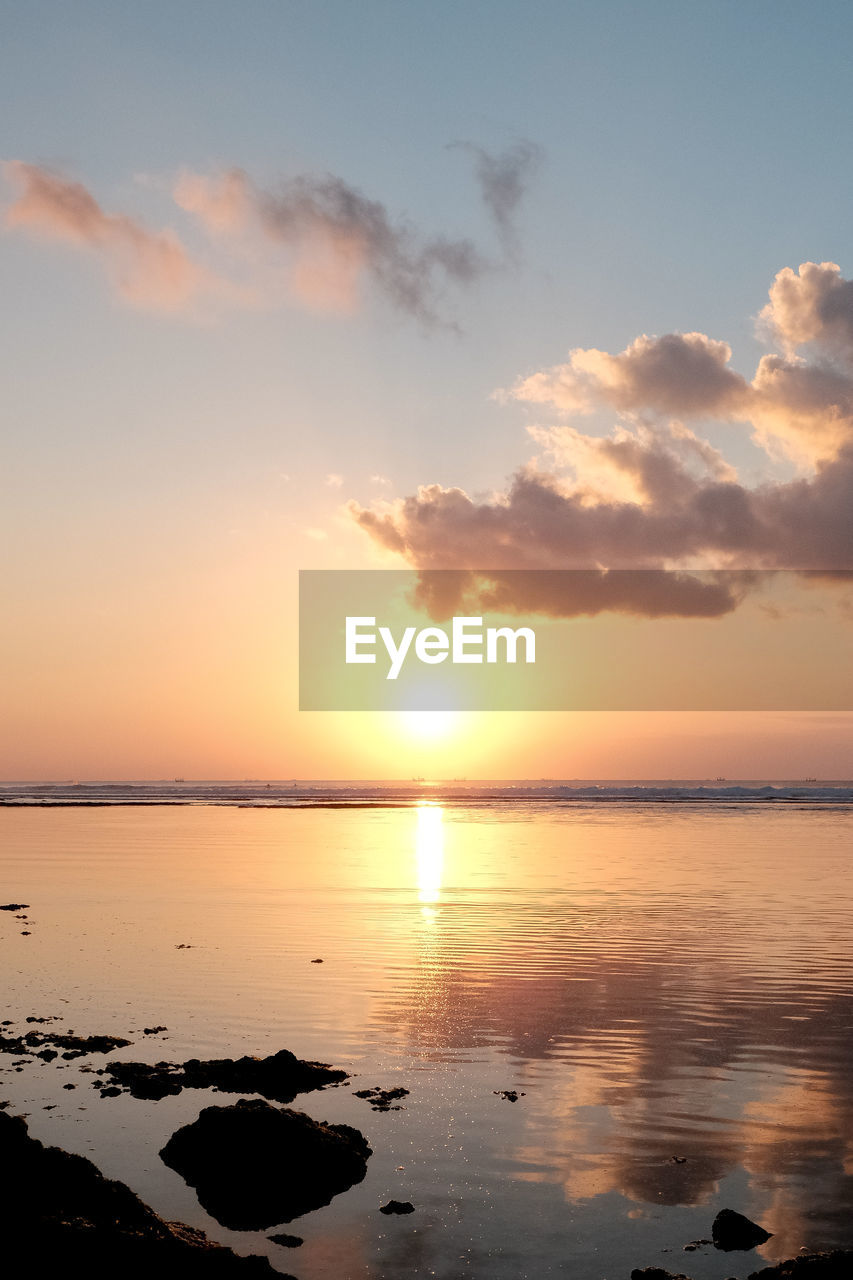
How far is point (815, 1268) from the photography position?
8562 millimetres

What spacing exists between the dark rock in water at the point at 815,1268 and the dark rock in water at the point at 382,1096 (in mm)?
5724

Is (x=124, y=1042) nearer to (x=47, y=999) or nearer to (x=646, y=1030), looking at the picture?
(x=47, y=999)

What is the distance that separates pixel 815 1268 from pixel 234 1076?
27.1 feet

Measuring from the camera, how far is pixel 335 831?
2810 inches

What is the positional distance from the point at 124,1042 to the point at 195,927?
1164 cm

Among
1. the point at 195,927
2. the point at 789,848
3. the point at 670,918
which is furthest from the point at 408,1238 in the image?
the point at 789,848

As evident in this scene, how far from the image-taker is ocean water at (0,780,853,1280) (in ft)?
33.4

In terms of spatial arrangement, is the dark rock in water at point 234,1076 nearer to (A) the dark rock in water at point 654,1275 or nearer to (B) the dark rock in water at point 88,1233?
(B) the dark rock in water at point 88,1233

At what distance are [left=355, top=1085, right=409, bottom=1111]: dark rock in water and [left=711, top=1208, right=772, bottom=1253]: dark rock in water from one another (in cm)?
475

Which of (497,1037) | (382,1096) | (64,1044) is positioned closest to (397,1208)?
(382,1096)

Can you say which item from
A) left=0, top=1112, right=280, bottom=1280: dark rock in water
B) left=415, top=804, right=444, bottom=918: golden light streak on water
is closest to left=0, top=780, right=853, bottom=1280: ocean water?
left=415, top=804, right=444, bottom=918: golden light streak on water

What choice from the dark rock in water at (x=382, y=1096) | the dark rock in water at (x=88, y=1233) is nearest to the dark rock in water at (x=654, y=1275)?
the dark rock in water at (x=88, y=1233)

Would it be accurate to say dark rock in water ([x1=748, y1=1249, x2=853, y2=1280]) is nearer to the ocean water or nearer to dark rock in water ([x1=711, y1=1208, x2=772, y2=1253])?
the ocean water

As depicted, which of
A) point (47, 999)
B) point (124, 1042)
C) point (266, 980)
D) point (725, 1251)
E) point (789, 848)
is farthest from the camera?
point (789, 848)
